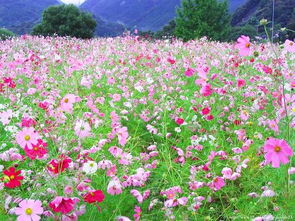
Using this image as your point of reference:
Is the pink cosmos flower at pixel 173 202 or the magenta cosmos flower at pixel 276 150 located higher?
the magenta cosmos flower at pixel 276 150

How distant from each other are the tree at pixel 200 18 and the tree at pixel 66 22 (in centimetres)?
723

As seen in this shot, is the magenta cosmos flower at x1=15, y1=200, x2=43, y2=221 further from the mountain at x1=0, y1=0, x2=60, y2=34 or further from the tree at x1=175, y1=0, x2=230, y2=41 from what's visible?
the mountain at x1=0, y1=0, x2=60, y2=34

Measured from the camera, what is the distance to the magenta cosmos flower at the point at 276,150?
1778 mm

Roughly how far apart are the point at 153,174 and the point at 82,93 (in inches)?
70.7

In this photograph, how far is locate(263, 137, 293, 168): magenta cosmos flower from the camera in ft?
5.83

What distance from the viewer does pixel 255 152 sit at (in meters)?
2.92

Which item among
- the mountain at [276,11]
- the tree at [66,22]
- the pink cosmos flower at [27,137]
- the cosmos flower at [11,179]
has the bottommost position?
the cosmos flower at [11,179]

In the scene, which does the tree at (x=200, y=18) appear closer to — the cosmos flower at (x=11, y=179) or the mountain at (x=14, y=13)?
the cosmos flower at (x=11, y=179)

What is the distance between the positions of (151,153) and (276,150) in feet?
3.77

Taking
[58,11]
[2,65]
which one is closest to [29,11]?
[58,11]

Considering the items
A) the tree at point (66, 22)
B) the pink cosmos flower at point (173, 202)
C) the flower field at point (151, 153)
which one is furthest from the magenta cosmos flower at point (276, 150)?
the tree at point (66, 22)

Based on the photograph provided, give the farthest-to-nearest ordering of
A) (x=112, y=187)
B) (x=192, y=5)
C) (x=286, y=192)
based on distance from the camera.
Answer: (x=192, y=5)
(x=286, y=192)
(x=112, y=187)

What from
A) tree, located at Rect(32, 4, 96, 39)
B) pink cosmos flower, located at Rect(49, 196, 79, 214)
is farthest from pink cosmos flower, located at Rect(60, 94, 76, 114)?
tree, located at Rect(32, 4, 96, 39)

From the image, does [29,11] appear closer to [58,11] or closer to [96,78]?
[58,11]
